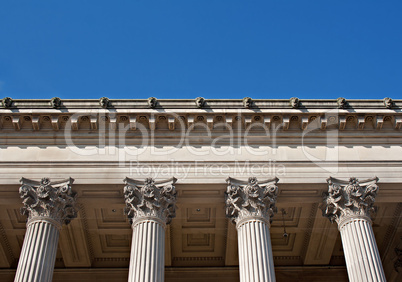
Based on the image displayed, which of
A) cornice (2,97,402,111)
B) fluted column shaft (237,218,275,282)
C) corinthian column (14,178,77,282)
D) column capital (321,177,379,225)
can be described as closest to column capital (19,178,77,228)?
corinthian column (14,178,77,282)

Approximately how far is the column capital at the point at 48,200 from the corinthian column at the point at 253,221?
6972mm

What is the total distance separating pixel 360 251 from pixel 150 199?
8.95 metres

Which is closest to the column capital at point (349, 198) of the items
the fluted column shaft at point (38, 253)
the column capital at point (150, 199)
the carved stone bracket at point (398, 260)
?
the carved stone bracket at point (398, 260)

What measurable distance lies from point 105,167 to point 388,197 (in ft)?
43.2

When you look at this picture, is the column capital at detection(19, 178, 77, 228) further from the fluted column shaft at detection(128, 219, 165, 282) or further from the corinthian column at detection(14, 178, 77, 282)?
the fluted column shaft at detection(128, 219, 165, 282)

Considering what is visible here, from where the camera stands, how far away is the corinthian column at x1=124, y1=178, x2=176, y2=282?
19.5 metres

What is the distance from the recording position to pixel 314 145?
24047 mm

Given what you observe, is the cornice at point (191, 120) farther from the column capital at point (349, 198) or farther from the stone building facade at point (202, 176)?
the column capital at point (349, 198)

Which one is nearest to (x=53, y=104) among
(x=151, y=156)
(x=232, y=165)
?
(x=151, y=156)

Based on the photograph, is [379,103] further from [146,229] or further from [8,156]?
[8,156]

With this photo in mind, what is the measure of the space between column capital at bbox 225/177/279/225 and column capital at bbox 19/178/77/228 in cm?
696

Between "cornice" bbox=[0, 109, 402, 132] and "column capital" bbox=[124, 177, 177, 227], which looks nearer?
"column capital" bbox=[124, 177, 177, 227]

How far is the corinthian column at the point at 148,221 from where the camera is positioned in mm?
19513

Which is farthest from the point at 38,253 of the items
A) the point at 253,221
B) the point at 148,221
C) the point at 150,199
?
the point at 253,221
